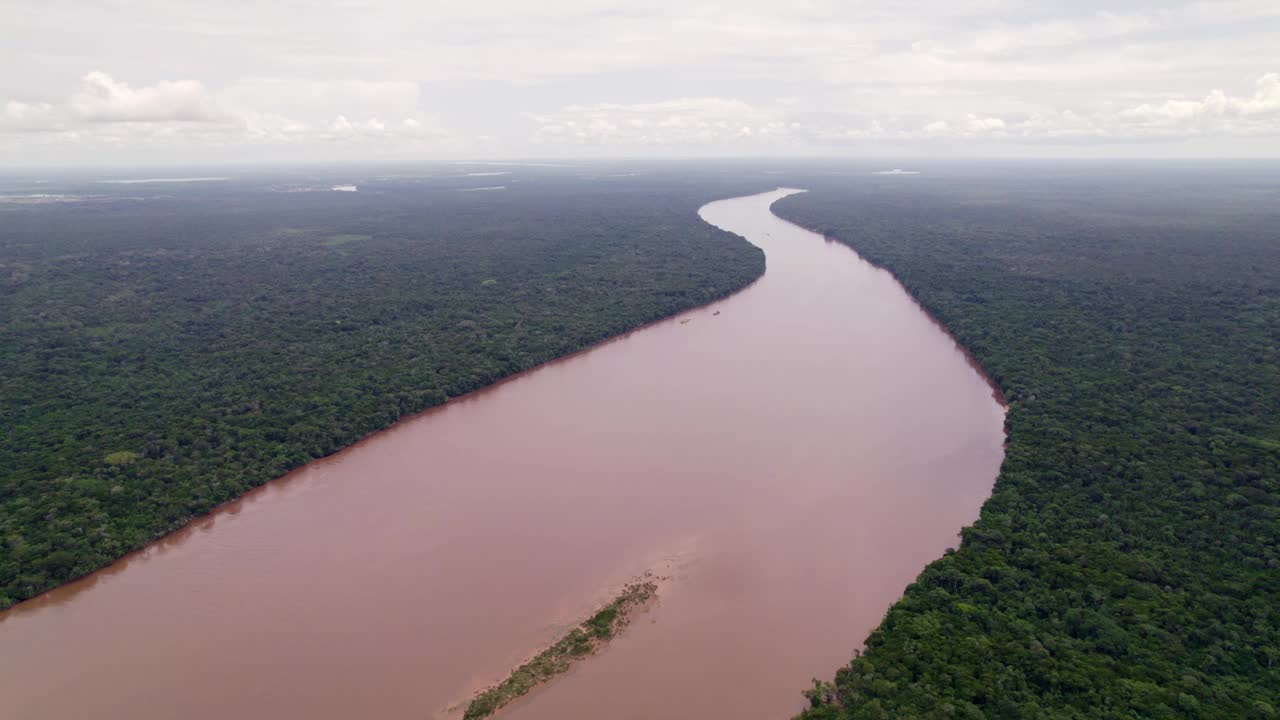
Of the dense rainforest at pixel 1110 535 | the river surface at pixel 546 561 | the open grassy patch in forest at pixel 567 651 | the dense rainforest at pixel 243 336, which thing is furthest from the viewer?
the dense rainforest at pixel 243 336

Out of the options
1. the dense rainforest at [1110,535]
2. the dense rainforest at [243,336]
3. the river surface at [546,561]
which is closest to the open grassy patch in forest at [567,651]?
the river surface at [546,561]

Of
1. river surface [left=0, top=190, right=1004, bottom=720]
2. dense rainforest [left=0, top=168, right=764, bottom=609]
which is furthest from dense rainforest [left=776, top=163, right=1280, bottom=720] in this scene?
dense rainforest [left=0, top=168, right=764, bottom=609]

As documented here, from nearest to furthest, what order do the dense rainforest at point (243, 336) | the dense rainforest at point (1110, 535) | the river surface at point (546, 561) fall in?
1. the dense rainforest at point (1110, 535)
2. the river surface at point (546, 561)
3. the dense rainforest at point (243, 336)

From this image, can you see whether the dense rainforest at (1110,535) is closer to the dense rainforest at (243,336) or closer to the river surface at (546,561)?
the river surface at (546,561)

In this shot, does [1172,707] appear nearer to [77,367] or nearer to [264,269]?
[77,367]

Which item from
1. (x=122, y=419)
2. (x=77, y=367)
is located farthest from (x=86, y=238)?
(x=122, y=419)

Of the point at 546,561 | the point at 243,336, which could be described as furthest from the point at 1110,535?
the point at 243,336
